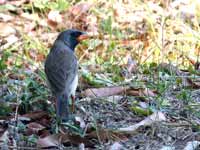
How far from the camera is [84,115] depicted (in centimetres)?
539

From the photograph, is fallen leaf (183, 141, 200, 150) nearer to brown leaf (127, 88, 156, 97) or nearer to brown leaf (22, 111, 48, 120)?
brown leaf (127, 88, 156, 97)

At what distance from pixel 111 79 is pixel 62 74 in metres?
0.89

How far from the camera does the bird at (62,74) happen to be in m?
5.28

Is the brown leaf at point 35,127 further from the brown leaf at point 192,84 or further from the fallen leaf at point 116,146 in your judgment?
the brown leaf at point 192,84

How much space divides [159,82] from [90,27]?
370 centimetres

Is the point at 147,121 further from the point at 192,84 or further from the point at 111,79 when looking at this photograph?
the point at 111,79

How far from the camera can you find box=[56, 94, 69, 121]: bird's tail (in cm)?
514

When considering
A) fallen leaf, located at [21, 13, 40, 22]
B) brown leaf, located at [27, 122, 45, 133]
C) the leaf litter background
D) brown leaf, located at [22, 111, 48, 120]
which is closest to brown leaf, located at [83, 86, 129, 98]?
the leaf litter background

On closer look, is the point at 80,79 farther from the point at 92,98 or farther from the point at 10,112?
the point at 10,112

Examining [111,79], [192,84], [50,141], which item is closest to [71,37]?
[111,79]

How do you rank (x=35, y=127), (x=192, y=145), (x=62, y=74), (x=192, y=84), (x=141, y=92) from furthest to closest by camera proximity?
1. (x=192, y=84)
2. (x=141, y=92)
3. (x=62, y=74)
4. (x=35, y=127)
5. (x=192, y=145)

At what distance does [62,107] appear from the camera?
17.2 feet

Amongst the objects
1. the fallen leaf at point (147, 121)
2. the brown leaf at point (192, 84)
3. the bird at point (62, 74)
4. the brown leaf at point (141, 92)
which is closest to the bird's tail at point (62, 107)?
the bird at point (62, 74)

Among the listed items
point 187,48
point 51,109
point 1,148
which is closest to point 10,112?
point 51,109
